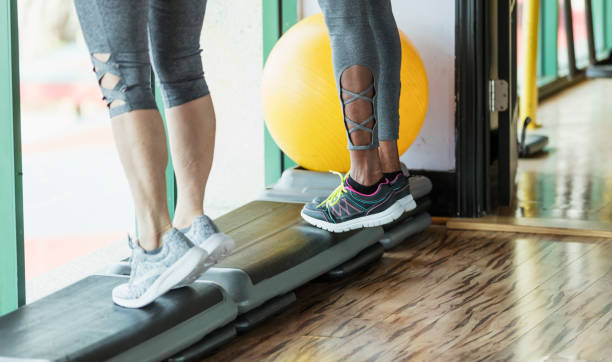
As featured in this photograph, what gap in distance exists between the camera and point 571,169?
12.0 feet

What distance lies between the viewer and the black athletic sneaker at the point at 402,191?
214cm

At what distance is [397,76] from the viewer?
223 cm

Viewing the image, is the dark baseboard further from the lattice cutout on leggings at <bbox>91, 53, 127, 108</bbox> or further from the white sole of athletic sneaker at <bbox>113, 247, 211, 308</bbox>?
the lattice cutout on leggings at <bbox>91, 53, 127, 108</bbox>

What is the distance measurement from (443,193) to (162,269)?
1.52 metres

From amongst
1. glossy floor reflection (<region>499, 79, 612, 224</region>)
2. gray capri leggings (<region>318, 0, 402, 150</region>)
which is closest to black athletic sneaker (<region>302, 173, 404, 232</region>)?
gray capri leggings (<region>318, 0, 402, 150</region>)

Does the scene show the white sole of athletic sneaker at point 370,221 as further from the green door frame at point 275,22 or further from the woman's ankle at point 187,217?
the green door frame at point 275,22

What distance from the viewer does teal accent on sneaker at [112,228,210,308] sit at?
1.54 m

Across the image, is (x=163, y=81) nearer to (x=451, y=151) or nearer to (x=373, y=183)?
(x=373, y=183)

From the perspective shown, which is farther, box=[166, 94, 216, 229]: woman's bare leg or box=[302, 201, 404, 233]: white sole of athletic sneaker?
box=[302, 201, 404, 233]: white sole of athletic sneaker

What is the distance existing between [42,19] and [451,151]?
2.55 meters

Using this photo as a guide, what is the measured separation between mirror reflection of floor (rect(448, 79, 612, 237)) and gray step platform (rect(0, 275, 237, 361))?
1.34 metres

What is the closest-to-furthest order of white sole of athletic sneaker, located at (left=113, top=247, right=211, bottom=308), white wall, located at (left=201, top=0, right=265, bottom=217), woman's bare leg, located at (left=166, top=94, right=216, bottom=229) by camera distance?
white sole of athletic sneaker, located at (left=113, top=247, right=211, bottom=308)
woman's bare leg, located at (left=166, top=94, right=216, bottom=229)
white wall, located at (left=201, top=0, right=265, bottom=217)

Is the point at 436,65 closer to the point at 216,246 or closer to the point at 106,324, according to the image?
the point at 216,246

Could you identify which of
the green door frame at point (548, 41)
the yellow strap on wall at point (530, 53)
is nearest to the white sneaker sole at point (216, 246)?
the yellow strap on wall at point (530, 53)
